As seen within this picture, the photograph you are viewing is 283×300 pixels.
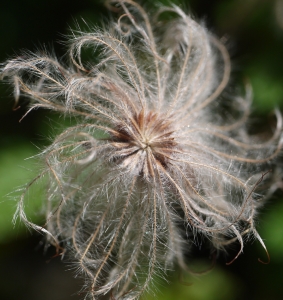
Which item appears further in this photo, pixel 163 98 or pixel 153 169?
pixel 163 98

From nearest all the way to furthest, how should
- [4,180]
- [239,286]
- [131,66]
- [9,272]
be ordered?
[131,66], [4,180], [239,286], [9,272]

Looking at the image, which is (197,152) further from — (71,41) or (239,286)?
(239,286)

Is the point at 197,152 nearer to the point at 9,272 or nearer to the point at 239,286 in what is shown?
the point at 239,286

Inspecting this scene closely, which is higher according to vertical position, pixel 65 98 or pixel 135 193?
pixel 65 98

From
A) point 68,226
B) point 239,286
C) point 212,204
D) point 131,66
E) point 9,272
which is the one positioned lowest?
point 9,272

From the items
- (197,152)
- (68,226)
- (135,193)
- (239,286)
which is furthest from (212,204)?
(239,286)

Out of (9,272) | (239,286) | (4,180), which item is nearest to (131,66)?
(4,180)

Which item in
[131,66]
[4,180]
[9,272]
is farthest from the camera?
[9,272]
